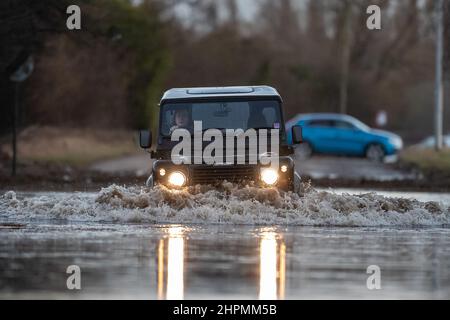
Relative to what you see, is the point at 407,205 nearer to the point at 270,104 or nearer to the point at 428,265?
the point at 270,104

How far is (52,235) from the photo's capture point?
18.2m

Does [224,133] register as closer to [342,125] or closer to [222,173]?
[222,173]

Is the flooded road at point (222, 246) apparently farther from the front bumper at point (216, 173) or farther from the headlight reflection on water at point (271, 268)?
Answer: the front bumper at point (216, 173)

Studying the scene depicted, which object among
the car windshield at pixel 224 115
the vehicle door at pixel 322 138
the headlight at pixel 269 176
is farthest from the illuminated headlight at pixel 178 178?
the vehicle door at pixel 322 138

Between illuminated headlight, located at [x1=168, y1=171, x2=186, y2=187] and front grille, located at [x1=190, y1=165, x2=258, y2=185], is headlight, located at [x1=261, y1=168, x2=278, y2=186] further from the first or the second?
illuminated headlight, located at [x1=168, y1=171, x2=186, y2=187]

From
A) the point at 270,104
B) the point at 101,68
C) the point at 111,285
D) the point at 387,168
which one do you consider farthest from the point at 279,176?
the point at 101,68

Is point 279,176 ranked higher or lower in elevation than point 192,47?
lower

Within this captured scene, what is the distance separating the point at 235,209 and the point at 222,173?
622mm

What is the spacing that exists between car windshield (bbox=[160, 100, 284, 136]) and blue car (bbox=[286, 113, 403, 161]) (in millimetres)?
32055

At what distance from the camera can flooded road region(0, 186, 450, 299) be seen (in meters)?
12.7

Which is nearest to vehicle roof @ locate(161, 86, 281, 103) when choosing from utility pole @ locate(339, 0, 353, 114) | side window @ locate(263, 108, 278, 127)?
side window @ locate(263, 108, 278, 127)
